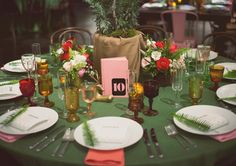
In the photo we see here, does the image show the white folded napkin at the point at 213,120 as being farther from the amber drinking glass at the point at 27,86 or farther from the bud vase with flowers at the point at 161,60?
the amber drinking glass at the point at 27,86

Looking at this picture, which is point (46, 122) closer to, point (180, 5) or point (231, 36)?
point (231, 36)

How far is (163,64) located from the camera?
2.05 meters

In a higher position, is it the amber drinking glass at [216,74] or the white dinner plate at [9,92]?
the amber drinking glass at [216,74]

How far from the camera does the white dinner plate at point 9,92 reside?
6.66 feet

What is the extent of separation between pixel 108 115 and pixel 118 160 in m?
0.44

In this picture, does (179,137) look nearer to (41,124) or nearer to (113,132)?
(113,132)

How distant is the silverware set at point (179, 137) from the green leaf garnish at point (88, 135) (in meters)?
0.35

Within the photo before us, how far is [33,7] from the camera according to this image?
21.5 ft

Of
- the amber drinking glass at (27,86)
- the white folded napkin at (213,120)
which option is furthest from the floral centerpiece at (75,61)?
the white folded napkin at (213,120)

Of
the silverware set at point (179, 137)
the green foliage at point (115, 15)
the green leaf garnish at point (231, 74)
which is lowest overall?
the silverware set at point (179, 137)

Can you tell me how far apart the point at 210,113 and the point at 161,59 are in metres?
0.48

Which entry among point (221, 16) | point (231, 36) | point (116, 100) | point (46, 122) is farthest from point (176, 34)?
point (46, 122)

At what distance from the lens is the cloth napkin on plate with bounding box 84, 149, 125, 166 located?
139 cm

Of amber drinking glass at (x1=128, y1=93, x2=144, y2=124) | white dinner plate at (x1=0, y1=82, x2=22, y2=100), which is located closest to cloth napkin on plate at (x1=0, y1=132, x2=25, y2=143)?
white dinner plate at (x1=0, y1=82, x2=22, y2=100)
